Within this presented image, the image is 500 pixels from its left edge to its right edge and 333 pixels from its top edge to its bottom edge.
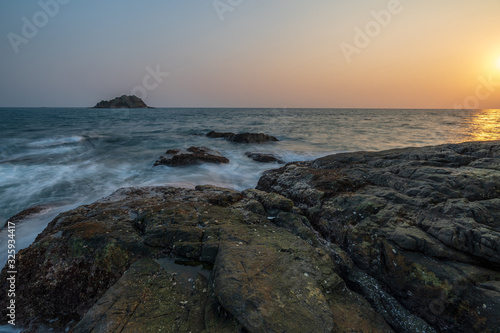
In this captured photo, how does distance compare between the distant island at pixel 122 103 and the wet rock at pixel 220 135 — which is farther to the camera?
the distant island at pixel 122 103

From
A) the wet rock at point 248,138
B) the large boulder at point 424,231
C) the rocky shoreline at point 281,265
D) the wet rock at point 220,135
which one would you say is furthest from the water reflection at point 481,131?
the rocky shoreline at point 281,265

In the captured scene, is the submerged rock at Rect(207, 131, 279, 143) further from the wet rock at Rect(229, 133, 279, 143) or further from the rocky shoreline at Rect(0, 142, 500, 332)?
the rocky shoreline at Rect(0, 142, 500, 332)

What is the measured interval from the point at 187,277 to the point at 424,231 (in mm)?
4100

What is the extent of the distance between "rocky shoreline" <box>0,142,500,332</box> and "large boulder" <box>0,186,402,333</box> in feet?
0.05

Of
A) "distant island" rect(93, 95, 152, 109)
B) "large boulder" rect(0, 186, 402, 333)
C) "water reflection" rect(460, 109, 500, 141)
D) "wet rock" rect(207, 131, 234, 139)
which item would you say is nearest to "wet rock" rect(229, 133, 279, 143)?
"wet rock" rect(207, 131, 234, 139)

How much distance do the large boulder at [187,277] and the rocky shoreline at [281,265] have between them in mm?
16

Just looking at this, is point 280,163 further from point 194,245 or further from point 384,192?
point 194,245

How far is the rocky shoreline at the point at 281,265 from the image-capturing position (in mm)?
2613

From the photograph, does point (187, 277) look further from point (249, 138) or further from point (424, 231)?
point (249, 138)

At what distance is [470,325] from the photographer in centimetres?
274

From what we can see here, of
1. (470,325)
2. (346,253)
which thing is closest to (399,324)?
(470,325)

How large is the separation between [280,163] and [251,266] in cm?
1140

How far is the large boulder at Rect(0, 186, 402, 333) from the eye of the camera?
8.22ft

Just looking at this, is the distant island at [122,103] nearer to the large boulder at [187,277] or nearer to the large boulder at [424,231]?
the large boulder at [187,277]
